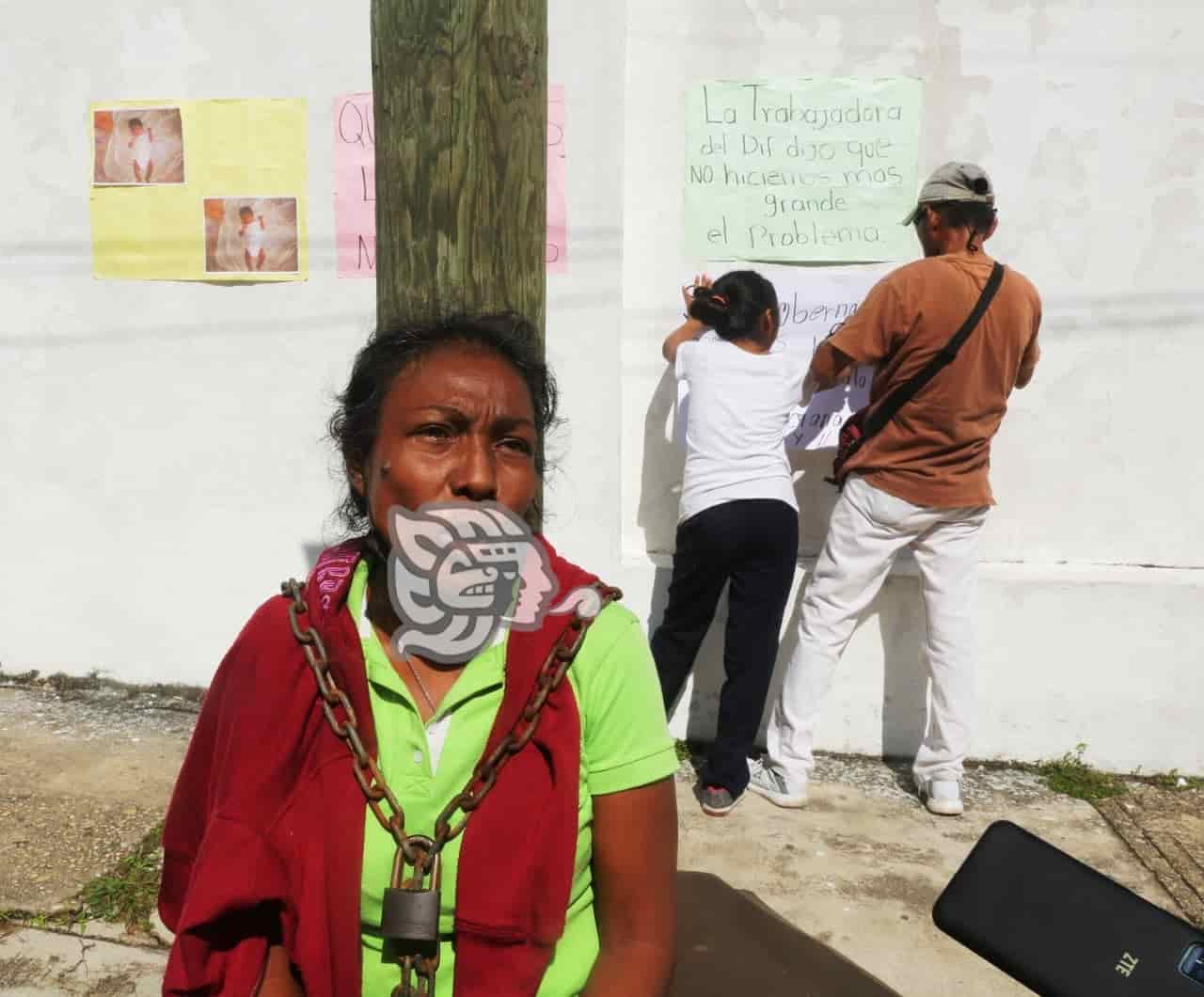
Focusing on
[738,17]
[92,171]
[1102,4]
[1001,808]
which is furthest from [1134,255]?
[92,171]

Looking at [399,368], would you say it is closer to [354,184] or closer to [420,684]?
[420,684]

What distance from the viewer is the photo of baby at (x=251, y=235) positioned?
160 inches

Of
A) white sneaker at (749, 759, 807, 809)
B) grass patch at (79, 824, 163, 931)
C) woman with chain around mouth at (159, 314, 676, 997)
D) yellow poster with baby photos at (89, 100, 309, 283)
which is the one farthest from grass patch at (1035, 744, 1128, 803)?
yellow poster with baby photos at (89, 100, 309, 283)

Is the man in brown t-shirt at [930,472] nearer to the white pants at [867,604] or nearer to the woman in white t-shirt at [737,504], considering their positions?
the white pants at [867,604]

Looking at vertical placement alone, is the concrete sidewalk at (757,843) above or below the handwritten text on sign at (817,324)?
below

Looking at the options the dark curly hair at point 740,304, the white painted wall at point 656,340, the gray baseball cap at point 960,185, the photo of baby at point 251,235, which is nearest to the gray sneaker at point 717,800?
the white painted wall at point 656,340

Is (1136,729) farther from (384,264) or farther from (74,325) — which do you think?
(74,325)

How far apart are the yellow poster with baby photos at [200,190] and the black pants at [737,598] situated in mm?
1869

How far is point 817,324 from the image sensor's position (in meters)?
4.00

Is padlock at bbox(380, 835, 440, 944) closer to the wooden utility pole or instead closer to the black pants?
the wooden utility pole

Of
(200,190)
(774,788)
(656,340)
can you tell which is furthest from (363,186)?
(774,788)

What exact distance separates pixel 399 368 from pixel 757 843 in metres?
2.46

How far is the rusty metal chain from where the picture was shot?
1331 millimetres

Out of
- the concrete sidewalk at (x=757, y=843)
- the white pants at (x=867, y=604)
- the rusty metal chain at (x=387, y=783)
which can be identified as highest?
the rusty metal chain at (x=387, y=783)
